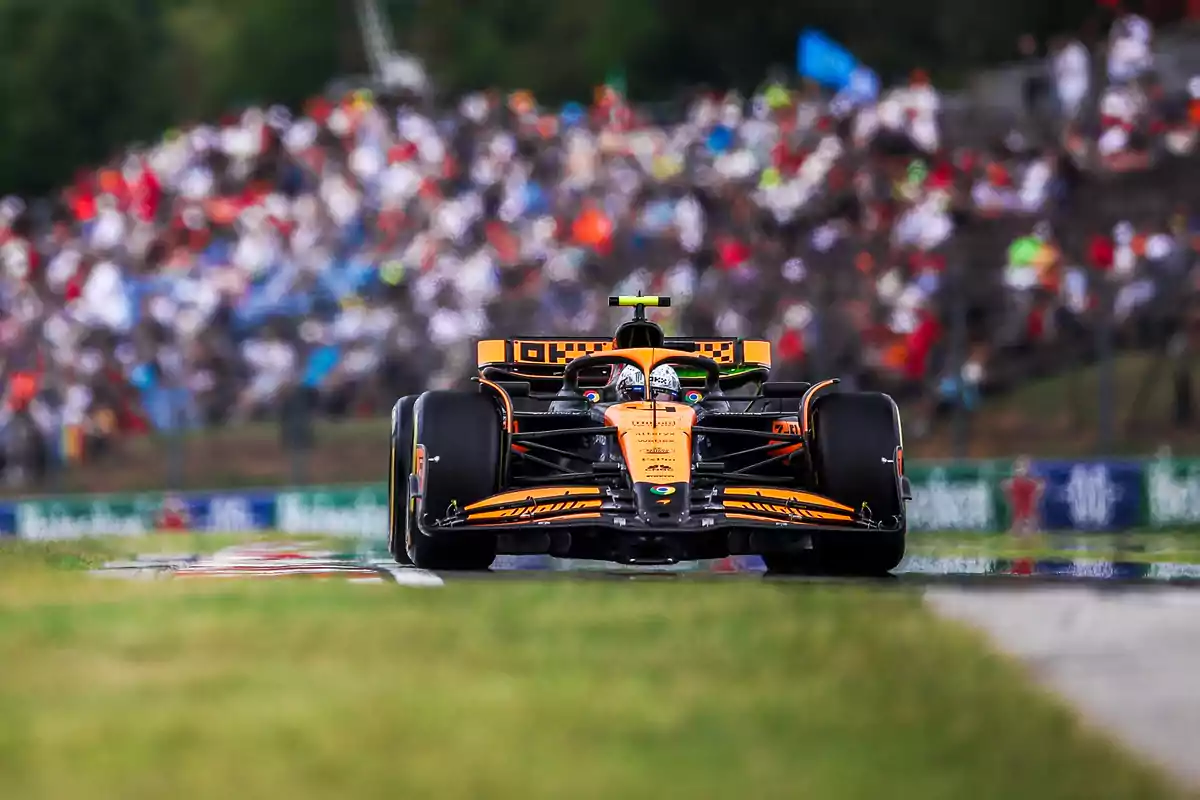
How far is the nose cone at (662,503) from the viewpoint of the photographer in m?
9.36

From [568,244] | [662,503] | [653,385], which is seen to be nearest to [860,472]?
[662,503]

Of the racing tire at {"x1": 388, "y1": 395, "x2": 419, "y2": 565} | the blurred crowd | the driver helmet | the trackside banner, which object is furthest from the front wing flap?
the blurred crowd

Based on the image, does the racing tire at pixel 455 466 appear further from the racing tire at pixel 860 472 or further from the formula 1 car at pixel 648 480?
the racing tire at pixel 860 472

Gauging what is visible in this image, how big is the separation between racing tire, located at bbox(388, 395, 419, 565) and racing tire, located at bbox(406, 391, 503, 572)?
40 cm

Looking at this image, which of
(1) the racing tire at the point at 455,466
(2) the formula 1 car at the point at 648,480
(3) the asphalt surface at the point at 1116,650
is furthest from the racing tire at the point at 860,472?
(3) the asphalt surface at the point at 1116,650

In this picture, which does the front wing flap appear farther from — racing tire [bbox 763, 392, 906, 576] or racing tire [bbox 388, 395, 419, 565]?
racing tire [bbox 388, 395, 419, 565]

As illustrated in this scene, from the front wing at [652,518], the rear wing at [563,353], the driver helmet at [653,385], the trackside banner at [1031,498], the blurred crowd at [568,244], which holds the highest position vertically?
the blurred crowd at [568,244]

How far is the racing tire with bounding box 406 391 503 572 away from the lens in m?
9.70

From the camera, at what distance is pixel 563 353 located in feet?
39.2

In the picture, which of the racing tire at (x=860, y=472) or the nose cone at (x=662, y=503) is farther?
the racing tire at (x=860, y=472)

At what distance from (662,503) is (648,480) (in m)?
0.14

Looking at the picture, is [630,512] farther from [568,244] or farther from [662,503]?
[568,244]

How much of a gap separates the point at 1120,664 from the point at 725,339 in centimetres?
630

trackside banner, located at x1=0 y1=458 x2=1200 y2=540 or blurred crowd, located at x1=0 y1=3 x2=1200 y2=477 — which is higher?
blurred crowd, located at x1=0 y1=3 x2=1200 y2=477
